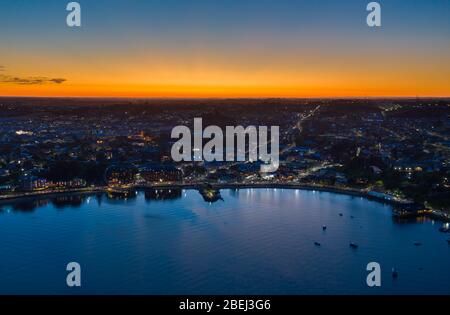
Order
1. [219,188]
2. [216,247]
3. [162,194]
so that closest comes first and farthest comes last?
[216,247] → [162,194] → [219,188]

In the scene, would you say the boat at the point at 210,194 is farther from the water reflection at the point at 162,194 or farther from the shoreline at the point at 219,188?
the water reflection at the point at 162,194

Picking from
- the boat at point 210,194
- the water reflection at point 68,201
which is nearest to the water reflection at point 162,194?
the boat at point 210,194

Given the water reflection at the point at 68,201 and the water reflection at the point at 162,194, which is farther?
the water reflection at the point at 162,194

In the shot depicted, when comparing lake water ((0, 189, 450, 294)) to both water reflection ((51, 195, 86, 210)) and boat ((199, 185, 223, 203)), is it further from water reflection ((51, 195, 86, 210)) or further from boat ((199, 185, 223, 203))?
boat ((199, 185, 223, 203))

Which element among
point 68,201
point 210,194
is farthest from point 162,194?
point 68,201

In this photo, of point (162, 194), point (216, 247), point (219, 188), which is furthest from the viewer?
point (219, 188)

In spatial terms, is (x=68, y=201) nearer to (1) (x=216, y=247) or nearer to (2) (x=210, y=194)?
(2) (x=210, y=194)

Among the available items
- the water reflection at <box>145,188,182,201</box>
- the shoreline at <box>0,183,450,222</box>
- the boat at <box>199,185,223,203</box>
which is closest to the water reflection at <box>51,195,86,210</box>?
the shoreline at <box>0,183,450,222</box>

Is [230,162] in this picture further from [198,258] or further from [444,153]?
[198,258]
